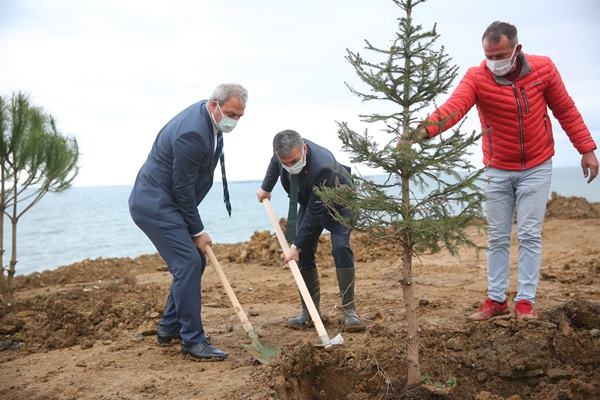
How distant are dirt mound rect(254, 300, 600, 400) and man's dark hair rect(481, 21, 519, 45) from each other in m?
2.03

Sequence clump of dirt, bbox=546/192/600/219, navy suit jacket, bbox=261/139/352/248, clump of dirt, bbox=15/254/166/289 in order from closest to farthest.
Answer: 1. navy suit jacket, bbox=261/139/352/248
2. clump of dirt, bbox=15/254/166/289
3. clump of dirt, bbox=546/192/600/219

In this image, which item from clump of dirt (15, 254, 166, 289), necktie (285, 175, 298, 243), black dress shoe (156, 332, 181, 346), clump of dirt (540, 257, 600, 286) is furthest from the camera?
clump of dirt (15, 254, 166, 289)

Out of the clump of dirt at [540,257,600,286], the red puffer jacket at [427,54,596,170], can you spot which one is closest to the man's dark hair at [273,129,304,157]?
the red puffer jacket at [427,54,596,170]

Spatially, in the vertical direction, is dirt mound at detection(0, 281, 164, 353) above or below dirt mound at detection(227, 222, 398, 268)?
below

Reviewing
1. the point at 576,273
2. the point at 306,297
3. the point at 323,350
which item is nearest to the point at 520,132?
the point at 306,297

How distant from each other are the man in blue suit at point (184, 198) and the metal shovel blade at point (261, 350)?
0.23 m

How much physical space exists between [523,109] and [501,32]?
23.9 inches

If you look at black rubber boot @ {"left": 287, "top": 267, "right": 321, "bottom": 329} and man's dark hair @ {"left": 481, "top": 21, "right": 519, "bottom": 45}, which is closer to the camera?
man's dark hair @ {"left": 481, "top": 21, "right": 519, "bottom": 45}

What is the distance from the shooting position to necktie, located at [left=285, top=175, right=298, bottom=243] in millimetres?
5133

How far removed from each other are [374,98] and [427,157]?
0.46 metres

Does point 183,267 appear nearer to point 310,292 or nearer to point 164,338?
point 164,338

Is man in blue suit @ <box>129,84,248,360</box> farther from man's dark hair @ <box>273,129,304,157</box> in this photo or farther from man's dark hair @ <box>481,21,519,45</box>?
man's dark hair @ <box>481,21,519,45</box>

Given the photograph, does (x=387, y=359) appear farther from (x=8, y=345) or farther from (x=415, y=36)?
(x=8, y=345)

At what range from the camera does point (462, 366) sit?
401 centimetres
